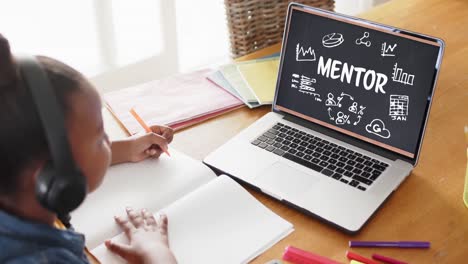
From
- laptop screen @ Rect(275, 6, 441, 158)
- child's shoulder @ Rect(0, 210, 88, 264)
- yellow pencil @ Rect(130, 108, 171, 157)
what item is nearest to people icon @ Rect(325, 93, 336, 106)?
laptop screen @ Rect(275, 6, 441, 158)

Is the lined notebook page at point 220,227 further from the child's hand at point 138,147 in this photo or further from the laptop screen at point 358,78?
the laptop screen at point 358,78

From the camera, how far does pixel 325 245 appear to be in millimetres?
928

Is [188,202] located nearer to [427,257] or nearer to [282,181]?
[282,181]

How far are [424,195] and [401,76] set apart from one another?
0.22m

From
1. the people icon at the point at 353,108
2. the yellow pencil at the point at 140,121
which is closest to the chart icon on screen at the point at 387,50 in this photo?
the people icon at the point at 353,108

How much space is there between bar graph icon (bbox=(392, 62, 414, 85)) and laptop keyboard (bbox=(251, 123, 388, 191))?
15cm

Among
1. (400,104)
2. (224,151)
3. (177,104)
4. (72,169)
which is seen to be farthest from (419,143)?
(72,169)

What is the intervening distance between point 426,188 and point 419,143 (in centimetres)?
8

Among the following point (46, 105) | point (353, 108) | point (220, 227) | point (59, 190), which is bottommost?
point (220, 227)

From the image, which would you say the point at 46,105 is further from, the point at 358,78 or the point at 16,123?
the point at 358,78

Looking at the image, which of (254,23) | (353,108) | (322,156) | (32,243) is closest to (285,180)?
(322,156)

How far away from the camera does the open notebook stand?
909 mm

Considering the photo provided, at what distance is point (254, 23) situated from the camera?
1554mm

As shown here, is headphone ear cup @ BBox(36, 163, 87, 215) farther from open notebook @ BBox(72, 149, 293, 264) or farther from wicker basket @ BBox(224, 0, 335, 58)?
wicker basket @ BBox(224, 0, 335, 58)
